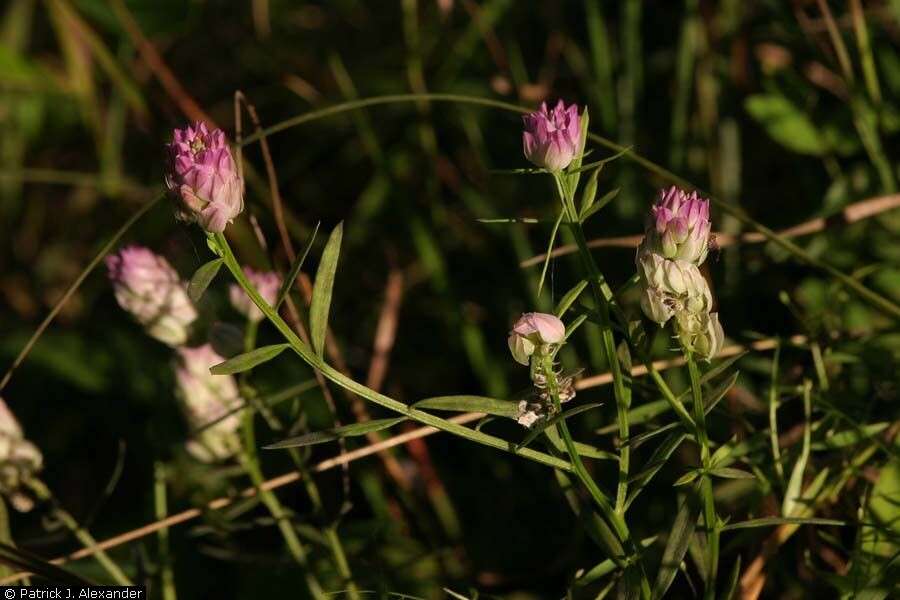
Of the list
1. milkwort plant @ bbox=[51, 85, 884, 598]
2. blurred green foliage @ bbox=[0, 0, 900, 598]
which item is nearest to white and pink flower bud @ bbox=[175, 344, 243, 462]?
blurred green foliage @ bbox=[0, 0, 900, 598]

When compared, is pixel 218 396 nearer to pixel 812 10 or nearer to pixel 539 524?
pixel 539 524

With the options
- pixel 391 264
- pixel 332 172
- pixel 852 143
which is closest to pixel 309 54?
pixel 332 172

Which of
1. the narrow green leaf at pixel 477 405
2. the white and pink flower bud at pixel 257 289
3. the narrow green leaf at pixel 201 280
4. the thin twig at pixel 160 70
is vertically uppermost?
the thin twig at pixel 160 70

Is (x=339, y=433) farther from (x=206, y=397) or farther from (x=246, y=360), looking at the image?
(x=206, y=397)

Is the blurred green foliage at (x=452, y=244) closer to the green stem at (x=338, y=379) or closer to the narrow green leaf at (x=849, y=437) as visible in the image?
the narrow green leaf at (x=849, y=437)

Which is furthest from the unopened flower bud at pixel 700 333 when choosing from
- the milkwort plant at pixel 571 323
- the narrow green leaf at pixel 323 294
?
the narrow green leaf at pixel 323 294
